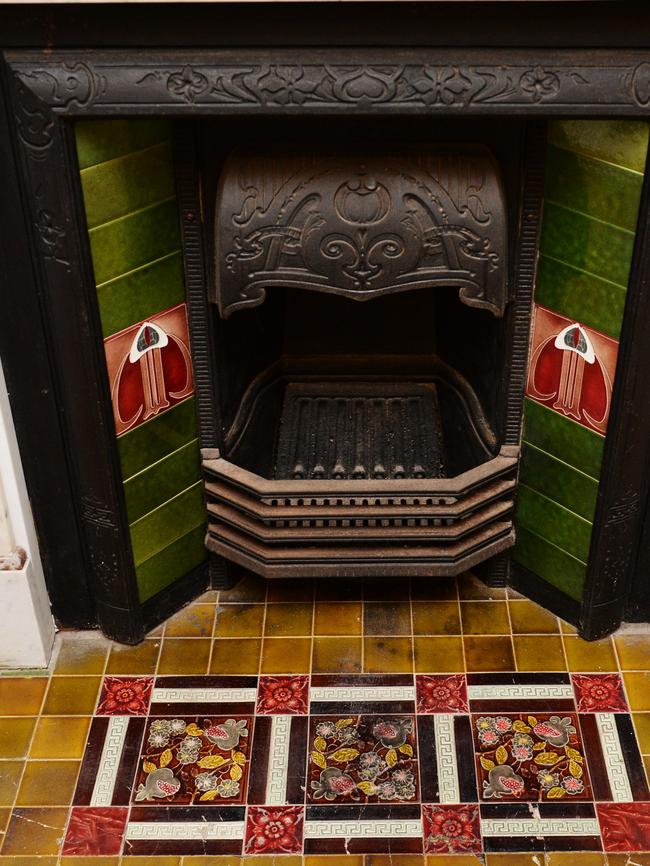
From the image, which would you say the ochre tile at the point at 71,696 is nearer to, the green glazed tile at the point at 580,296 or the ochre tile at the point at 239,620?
the ochre tile at the point at 239,620

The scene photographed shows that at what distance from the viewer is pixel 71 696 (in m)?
3.62

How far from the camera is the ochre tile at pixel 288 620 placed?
380cm

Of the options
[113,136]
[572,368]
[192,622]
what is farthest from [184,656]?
[113,136]

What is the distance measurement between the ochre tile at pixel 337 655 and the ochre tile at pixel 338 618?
4cm

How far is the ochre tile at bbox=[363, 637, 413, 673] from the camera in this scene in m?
3.66

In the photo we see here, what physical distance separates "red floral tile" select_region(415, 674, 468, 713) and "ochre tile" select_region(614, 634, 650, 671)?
54 centimetres

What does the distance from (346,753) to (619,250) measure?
5.48 ft

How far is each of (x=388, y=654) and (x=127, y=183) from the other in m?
1.72

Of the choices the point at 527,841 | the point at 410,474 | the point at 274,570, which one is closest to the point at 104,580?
the point at 274,570

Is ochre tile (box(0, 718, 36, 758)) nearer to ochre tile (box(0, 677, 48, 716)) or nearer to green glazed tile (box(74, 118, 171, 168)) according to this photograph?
ochre tile (box(0, 677, 48, 716))

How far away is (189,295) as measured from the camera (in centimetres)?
337

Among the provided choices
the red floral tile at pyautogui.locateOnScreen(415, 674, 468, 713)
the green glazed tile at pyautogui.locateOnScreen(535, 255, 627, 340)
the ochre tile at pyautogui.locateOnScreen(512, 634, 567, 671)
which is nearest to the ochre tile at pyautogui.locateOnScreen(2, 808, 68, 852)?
the red floral tile at pyautogui.locateOnScreen(415, 674, 468, 713)

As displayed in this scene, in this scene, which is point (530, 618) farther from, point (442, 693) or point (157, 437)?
point (157, 437)

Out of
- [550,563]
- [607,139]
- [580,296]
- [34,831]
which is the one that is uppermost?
[607,139]
